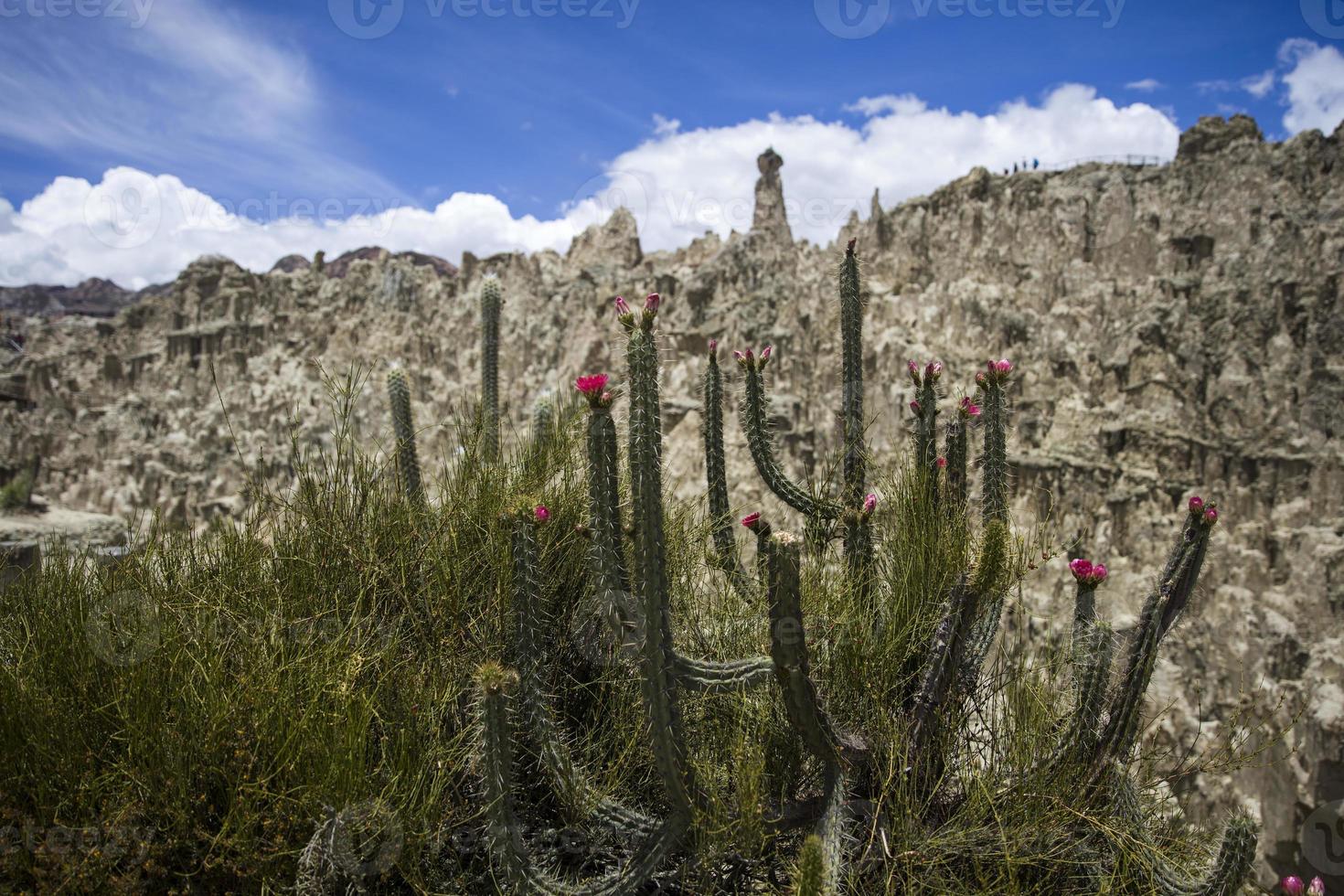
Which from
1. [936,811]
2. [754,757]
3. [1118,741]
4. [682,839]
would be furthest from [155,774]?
[1118,741]

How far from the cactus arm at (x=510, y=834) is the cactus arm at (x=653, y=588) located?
13cm

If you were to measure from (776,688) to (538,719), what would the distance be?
2.58 feet

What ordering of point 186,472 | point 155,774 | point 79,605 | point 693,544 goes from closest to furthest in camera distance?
point 155,774
point 79,605
point 693,544
point 186,472

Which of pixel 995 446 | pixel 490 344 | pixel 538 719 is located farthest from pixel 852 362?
pixel 490 344

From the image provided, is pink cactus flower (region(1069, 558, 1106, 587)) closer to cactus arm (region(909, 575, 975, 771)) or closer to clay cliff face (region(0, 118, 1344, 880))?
cactus arm (region(909, 575, 975, 771))

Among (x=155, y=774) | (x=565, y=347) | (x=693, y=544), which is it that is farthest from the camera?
(x=565, y=347)

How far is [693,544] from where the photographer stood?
328 cm

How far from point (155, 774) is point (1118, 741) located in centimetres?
284

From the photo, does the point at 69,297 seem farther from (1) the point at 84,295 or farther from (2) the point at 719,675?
(2) the point at 719,675

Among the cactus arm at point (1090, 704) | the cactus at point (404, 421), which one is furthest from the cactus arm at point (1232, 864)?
the cactus at point (404, 421)

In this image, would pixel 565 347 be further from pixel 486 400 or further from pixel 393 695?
pixel 393 695

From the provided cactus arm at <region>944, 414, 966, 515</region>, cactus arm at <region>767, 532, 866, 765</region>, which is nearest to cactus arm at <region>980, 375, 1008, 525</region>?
cactus arm at <region>944, 414, 966, 515</region>

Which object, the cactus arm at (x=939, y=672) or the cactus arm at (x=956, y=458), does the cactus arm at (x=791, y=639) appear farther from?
the cactus arm at (x=956, y=458)

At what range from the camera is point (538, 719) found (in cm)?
219
